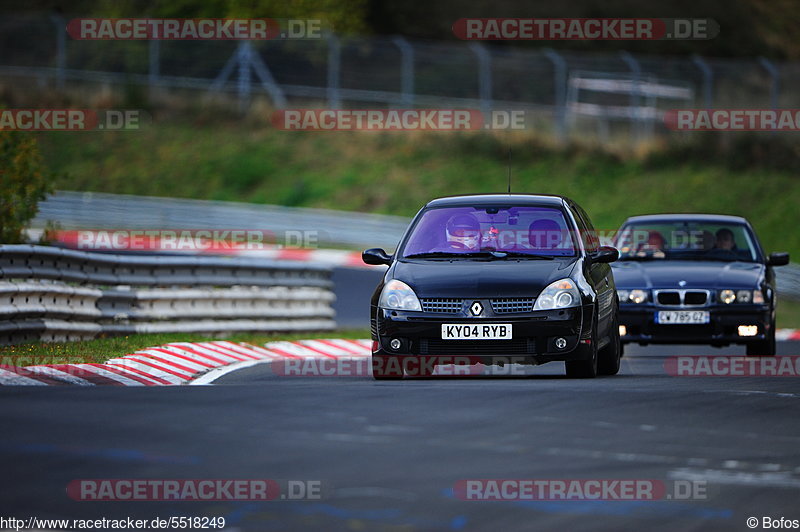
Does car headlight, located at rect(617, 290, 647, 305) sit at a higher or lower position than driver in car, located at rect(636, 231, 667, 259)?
lower

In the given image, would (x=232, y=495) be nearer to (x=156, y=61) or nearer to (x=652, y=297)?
(x=652, y=297)

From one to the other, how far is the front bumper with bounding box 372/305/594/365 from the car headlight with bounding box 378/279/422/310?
65 millimetres

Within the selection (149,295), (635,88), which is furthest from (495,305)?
(635,88)

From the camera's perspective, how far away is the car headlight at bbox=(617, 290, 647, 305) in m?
16.9

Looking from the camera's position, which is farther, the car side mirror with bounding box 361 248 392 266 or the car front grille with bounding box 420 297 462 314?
the car side mirror with bounding box 361 248 392 266

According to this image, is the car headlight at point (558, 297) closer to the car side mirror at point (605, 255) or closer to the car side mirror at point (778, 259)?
the car side mirror at point (605, 255)

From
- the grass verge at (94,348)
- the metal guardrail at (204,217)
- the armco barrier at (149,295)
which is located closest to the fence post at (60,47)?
the metal guardrail at (204,217)

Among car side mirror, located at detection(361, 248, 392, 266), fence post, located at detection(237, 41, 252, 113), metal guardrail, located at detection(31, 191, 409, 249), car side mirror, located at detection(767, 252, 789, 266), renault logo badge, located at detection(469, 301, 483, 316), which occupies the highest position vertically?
fence post, located at detection(237, 41, 252, 113)

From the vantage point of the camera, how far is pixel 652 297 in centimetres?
1688

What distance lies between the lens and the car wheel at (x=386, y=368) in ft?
44.4

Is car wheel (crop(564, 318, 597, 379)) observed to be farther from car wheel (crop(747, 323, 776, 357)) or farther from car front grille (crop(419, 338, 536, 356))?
car wheel (crop(747, 323, 776, 357))

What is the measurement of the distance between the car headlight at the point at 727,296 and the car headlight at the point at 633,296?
77 cm

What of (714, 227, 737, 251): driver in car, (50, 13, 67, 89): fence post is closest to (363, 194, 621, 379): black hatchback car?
(714, 227, 737, 251): driver in car

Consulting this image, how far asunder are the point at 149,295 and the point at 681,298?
6.05 m
